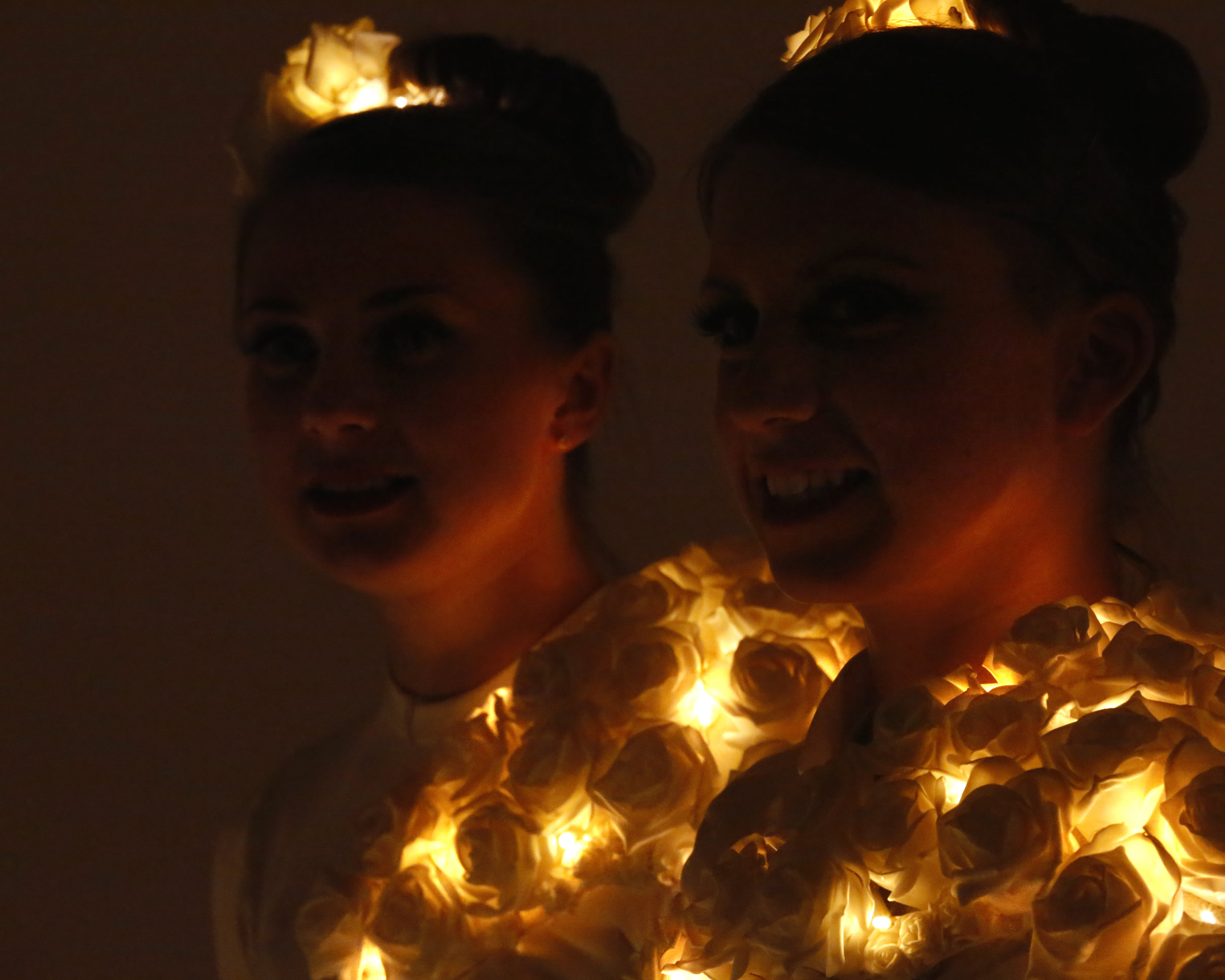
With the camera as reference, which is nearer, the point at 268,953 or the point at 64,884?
the point at 268,953

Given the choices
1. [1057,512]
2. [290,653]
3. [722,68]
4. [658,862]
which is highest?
[722,68]

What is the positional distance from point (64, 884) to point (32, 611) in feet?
1.28

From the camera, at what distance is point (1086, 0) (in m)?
2.26

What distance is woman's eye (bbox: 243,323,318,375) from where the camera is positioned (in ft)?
5.82

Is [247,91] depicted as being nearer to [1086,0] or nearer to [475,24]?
[475,24]

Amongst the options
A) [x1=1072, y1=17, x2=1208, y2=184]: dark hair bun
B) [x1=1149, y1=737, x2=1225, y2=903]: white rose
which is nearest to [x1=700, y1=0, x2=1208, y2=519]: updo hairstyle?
[x1=1072, y1=17, x2=1208, y2=184]: dark hair bun

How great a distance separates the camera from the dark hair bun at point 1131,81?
139cm

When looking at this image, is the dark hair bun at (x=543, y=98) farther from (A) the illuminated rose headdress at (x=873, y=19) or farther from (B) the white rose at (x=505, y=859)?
(B) the white rose at (x=505, y=859)

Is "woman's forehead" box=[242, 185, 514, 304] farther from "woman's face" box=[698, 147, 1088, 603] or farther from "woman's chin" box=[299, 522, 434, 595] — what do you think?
"woman's face" box=[698, 147, 1088, 603]

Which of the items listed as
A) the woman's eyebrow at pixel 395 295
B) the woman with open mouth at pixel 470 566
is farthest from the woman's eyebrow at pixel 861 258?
the woman's eyebrow at pixel 395 295

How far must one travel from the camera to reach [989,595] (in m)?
1.39

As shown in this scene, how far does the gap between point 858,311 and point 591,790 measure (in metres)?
0.46

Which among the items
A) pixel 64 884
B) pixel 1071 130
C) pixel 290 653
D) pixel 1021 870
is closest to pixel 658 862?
pixel 1021 870

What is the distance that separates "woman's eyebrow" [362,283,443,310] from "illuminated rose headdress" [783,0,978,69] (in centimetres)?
39
